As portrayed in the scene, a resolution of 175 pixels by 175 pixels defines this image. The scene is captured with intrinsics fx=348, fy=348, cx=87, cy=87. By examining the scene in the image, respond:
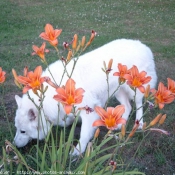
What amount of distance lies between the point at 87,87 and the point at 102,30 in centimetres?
687

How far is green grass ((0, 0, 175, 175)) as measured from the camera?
469cm

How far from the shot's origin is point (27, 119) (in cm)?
447

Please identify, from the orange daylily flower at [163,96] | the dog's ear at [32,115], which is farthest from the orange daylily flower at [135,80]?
the dog's ear at [32,115]

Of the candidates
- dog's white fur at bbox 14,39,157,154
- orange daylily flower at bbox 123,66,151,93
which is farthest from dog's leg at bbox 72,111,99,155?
orange daylily flower at bbox 123,66,151,93

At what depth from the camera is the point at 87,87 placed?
481 cm

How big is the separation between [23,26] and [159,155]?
27.9ft

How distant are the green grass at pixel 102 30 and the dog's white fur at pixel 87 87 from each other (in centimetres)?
55

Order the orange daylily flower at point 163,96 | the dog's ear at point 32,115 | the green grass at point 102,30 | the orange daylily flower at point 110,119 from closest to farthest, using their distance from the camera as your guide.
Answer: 1. the orange daylily flower at point 110,119
2. the orange daylily flower at point 163,96
3. the dog's ear at point 32,115
4. the green grass at point 102,30

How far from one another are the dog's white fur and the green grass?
55 centimetres

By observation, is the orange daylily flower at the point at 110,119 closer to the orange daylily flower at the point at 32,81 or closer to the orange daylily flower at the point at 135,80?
the orange daylily flower at the point at 135,80

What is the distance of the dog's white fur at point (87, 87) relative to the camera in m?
4.51

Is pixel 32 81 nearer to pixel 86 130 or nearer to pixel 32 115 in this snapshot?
pixel 32 115

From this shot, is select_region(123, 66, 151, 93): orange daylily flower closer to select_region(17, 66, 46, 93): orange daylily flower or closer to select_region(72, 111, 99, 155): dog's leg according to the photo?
select_region(17, 66, 46, 93): orange daylily flower

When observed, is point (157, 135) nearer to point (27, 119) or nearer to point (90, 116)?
point (90, 116)
